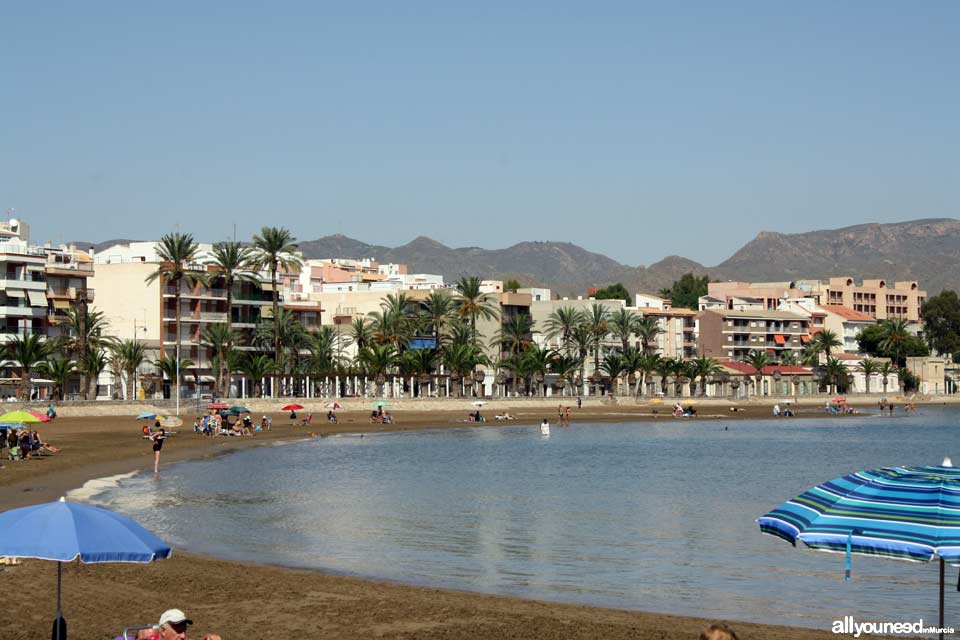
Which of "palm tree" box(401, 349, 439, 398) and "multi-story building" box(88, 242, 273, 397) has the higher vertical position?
"multi-story building" box(88, 242, 273, 397)

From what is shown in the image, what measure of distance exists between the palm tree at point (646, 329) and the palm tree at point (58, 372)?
78.1 metres

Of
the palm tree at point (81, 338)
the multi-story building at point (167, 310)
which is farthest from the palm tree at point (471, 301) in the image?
the palm tree at point (81, 338)

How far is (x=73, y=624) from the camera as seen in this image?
18297mm

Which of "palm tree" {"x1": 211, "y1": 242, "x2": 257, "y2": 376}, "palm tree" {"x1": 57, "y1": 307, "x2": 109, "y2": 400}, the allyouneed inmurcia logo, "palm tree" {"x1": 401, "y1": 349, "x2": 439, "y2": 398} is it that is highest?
"palm tree" {"x1": 211, "y1": 242, "x2": 257, "y2": 376}

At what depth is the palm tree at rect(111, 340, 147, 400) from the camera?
103 meters

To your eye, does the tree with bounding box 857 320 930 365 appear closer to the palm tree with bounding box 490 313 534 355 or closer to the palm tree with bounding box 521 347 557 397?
the palm tree with bounding box 490 313 534 355

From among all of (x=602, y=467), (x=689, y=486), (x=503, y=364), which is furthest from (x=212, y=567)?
(x=503, y=364)

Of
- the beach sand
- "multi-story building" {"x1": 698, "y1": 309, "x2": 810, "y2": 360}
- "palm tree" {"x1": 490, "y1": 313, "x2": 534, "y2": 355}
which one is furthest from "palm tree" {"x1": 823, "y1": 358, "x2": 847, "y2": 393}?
the beach sand

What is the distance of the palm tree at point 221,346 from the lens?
4441 inches

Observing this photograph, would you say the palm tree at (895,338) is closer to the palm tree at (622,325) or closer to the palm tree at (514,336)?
the palm tree at (622,325)

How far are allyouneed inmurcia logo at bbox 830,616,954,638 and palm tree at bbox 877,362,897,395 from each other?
572 ft

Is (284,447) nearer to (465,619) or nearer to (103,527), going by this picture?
(465,619)

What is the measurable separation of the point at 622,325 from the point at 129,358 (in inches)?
2667

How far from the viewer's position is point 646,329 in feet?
517
